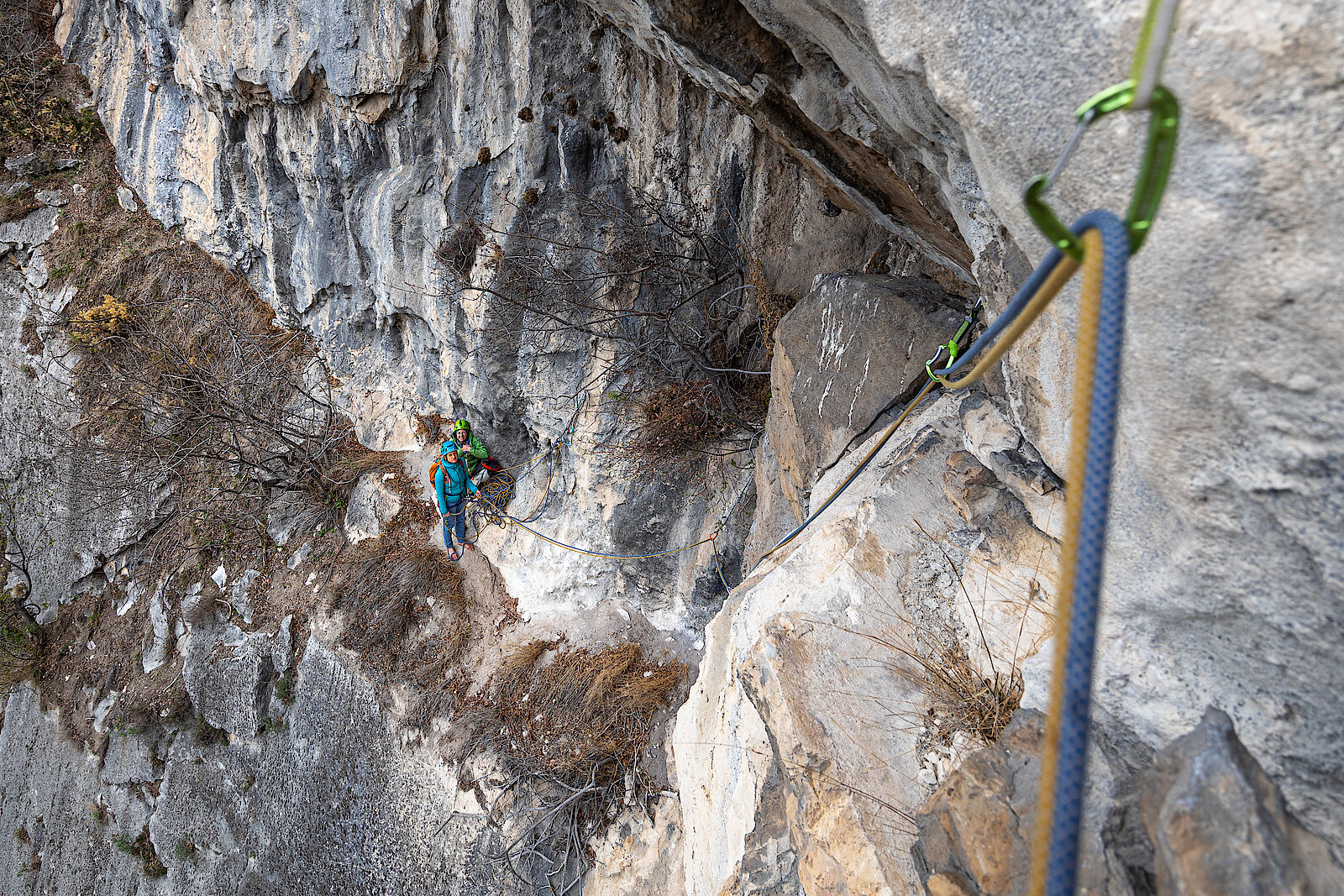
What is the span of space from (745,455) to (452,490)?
133 inches

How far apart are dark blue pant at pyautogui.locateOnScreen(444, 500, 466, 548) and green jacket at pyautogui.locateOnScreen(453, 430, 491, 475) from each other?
388 millimetres

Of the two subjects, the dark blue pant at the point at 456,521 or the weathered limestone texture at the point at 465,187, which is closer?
the weathered limestone texture at the point at 465,187

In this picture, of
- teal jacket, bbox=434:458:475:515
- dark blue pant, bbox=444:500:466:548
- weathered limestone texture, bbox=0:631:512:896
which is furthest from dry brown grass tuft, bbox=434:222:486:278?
weathered limestone texture, bbox=0:631:512:896

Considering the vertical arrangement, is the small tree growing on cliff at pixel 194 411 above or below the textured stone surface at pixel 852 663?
below

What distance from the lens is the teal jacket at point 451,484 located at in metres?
6.95

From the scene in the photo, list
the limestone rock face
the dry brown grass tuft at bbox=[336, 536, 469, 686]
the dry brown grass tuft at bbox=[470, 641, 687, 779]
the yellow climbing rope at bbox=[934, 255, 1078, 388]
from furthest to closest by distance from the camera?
1. the dry brown grass tuft at bbox=[336, 536, 469, 686]
2. the dry brown grass tuft at bbox=[470, 641, 687, 779]
3. the limestone rock face
4. the yellow climbing rope at bbox=[934, 255, 1078, 388]

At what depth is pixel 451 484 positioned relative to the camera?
7086 millimetres

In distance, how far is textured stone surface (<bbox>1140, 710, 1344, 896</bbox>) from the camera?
1290mm

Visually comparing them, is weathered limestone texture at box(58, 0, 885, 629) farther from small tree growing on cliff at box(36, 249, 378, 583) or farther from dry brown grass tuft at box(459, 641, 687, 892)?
dry brown grass tuft at box(459, 641, 687, 892)

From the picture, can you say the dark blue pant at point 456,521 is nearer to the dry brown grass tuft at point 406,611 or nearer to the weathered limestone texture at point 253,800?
the dry brown grass tuft at point 406,611

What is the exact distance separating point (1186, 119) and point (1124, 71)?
177 mm

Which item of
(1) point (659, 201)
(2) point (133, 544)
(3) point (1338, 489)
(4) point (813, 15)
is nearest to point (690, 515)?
(1) point (659, 201)

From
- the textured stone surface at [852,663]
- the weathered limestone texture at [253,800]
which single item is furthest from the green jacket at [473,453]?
the textured stone surface at [852,663]

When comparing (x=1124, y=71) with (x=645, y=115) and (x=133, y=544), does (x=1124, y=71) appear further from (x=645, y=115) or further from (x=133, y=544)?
(x=133, y=544)
